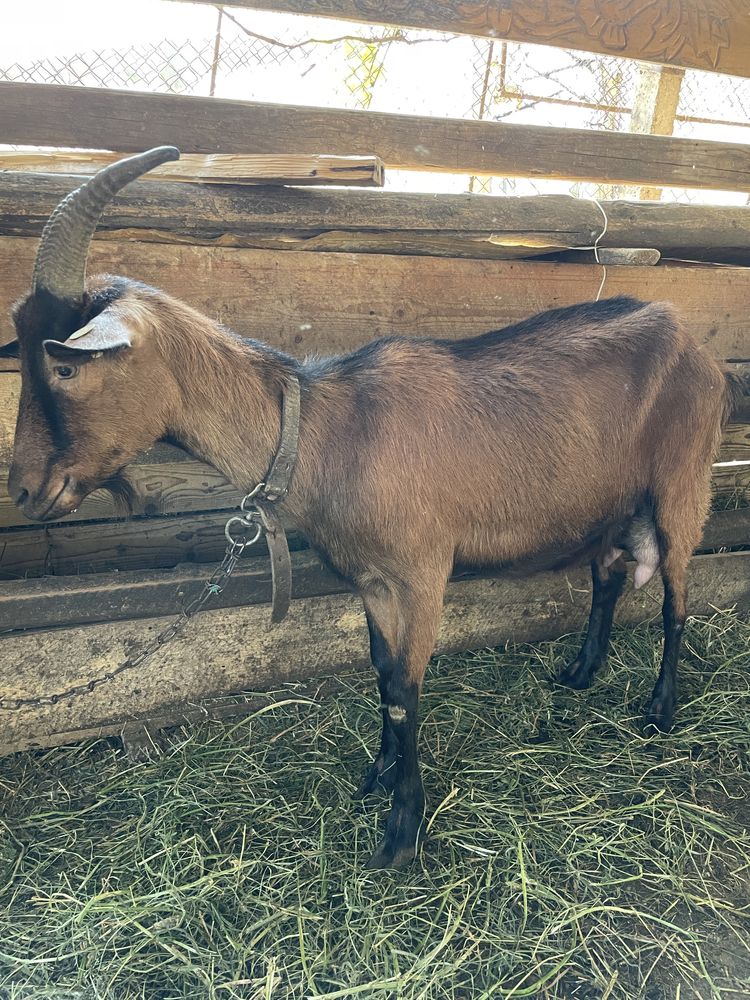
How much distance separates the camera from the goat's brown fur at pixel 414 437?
229 cm

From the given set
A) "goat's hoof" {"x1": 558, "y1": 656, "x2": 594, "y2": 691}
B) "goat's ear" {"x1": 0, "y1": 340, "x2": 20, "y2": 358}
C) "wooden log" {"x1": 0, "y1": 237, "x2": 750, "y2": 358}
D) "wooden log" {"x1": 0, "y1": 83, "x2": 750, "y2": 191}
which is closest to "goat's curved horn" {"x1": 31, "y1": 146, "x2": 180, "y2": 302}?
"goat's ear" {"x1": 0, "y1": 340, "x2": 20, "y2": 358}

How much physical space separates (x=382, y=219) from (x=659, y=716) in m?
2.44

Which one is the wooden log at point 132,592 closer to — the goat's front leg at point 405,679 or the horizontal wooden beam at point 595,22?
the goat's front leg at point 405,679

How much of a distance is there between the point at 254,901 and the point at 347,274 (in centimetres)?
247

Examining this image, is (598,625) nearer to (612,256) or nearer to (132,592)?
(612,256)

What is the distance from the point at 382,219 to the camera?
320 centimetres

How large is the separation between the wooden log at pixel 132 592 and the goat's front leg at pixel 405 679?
23cm

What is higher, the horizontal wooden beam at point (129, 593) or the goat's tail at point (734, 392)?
the goat's tail at point (734, 392)

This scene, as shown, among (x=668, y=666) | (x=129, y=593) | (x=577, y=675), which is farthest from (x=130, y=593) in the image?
(x=668, y=666)

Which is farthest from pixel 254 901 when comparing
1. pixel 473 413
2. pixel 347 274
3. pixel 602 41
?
pixel 602 41

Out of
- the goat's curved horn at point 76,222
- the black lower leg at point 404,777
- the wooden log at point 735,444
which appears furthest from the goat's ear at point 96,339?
the wooden log at point 735,444

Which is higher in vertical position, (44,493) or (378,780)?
(44,493)

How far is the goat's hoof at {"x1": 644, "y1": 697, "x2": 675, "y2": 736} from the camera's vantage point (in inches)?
129

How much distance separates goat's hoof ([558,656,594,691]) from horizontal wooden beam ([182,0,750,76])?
2.95 m
